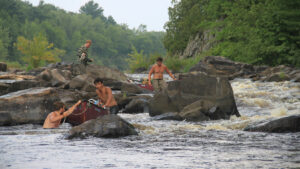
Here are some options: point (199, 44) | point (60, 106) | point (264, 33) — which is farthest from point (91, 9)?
point (60, 106)

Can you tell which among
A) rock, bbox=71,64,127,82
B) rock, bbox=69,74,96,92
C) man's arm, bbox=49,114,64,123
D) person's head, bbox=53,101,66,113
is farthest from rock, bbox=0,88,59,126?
rock, bbox=71,64,127,82

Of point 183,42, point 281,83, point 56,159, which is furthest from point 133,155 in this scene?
point 183,42

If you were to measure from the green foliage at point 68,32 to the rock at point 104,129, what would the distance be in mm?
60238

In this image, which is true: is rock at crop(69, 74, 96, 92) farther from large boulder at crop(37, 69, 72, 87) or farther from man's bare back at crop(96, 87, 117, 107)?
man's bare back at crop(96, 87, 117, 107)

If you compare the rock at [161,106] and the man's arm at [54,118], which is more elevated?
the rock at [161,106]

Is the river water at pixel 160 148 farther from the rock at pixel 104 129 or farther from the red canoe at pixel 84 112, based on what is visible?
the red canoe at pixel 84 112

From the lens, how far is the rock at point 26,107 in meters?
10.8

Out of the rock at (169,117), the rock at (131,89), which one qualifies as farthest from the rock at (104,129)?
the rock at (131,89)

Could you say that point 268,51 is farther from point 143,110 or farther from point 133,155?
point 133,155

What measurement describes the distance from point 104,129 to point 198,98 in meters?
4.75

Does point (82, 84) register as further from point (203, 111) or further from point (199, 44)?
point (199, 44)

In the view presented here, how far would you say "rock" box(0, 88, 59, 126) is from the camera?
10.8 metres

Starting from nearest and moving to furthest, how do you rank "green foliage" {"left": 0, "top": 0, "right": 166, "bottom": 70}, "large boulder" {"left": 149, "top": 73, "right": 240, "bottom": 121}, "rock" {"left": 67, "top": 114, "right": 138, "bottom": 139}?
"rock" {"left": 67, "top": 114, "right": 138, "bottom": 139}, "large boulder" {"left": 149, "top": 73, "right": 240, "bottom": 121}, "green foliage" {"left": 0, "top": 0, "right": 166, "bottom": 70}

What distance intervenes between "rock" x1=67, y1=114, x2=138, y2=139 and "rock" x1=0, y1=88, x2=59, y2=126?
2.70 meters
